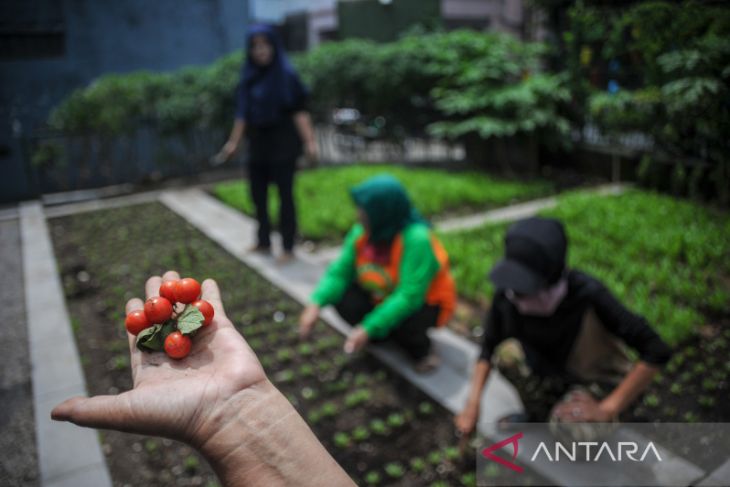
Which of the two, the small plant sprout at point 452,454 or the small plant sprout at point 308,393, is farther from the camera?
the small plant sprout at point 308,393

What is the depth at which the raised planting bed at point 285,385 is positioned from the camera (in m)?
2.53

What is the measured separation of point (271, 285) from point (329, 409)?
1.98 m

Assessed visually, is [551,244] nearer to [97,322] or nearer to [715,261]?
[715,261]

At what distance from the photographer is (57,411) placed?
97cm

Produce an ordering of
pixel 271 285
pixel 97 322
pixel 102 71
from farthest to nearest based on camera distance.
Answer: pixel 102 71
pixel 271 285
pixel 97 322

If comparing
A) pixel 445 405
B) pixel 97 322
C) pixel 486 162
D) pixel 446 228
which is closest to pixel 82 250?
pixel 97 322

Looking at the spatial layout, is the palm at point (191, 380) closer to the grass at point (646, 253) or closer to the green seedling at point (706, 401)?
the grass at point (646, 253)

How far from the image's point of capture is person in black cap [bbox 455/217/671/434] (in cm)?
217

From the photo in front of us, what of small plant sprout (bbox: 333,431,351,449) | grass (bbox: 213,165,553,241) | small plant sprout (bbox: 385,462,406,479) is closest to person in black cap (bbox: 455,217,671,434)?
small plant sprout (bbox: 385,462,406,479)

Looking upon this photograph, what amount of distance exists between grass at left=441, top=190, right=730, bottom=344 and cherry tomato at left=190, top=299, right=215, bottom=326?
1766 mm

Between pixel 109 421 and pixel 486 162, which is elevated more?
pixel 109 421

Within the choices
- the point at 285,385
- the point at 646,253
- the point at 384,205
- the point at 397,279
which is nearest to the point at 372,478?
the point at 285,385

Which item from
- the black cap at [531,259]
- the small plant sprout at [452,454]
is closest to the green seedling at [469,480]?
the small plant sprout at [452,454]

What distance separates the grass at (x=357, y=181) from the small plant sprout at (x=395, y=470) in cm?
389
